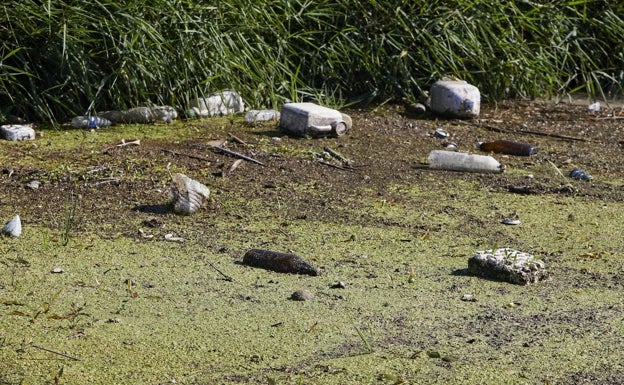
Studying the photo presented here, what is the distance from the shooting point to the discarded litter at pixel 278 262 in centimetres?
303

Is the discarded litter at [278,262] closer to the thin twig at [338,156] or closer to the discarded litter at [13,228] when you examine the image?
the discarded litter at [13,228]

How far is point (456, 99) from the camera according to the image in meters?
5.28

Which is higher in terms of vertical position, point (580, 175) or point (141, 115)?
point (580, 175)

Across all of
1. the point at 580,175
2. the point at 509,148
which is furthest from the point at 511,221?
the point at 509,148

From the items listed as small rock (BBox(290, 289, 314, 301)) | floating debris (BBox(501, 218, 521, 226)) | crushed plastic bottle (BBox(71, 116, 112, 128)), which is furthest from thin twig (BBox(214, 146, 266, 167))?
small rock (BBox(290, 289, 314, 301))

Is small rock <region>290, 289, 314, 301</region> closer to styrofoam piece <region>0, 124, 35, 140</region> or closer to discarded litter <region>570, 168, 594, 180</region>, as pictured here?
discarded litter <region>570, 168, 594, 180</region>

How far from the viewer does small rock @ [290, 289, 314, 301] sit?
9.13 feet

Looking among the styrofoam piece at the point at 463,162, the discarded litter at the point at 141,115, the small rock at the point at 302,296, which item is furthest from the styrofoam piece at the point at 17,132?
the small rock at the point at 302,296

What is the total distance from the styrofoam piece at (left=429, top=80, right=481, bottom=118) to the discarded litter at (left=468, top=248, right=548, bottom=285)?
225 centimetres

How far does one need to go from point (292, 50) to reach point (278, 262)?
8.13 ft

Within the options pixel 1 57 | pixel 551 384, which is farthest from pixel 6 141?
pixel 551 384

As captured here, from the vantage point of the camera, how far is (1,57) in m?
4.66

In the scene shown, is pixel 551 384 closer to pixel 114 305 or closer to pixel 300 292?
pixel 300 292

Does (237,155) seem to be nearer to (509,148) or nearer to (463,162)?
(463,162)
